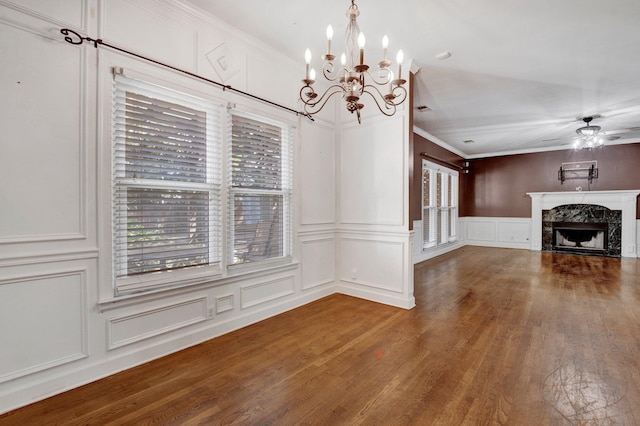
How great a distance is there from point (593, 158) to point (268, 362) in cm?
936

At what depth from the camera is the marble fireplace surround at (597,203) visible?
23.3ft

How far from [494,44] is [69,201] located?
159 inches

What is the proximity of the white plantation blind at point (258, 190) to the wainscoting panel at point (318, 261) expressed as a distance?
35 centimetres

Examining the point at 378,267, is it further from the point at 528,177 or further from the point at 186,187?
the point at 528,177

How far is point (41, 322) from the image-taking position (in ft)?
6.25

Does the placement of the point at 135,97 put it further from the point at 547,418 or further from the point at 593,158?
the point at 593,158

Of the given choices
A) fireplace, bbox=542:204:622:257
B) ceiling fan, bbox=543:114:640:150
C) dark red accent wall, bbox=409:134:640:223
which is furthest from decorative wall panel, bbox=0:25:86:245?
fireplace, bbox=542:204:622:257

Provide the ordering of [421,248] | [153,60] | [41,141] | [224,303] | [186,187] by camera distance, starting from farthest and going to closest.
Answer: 1. [421,248]
2. [224,303]
3. [186,187]
4. [153,60]
5. [41,141]

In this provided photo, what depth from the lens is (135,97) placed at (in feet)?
7.57

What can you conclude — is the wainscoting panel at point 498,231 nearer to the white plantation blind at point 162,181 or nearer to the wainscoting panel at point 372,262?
the wainscoting panel at point 372,262

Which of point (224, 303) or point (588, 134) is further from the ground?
point (588, 134)

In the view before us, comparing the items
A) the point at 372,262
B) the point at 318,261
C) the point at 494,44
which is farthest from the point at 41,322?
the point at 494,44

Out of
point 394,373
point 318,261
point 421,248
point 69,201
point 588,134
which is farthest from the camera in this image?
point 421,248

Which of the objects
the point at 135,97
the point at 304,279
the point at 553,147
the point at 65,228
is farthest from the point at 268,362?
the point at 553,147
